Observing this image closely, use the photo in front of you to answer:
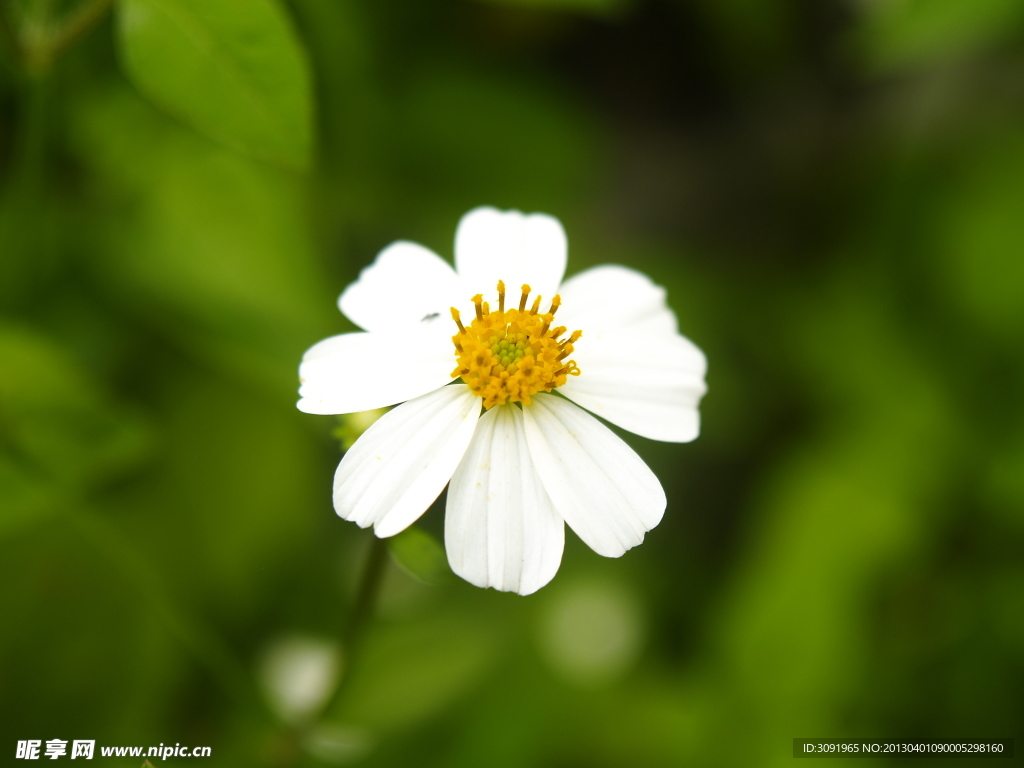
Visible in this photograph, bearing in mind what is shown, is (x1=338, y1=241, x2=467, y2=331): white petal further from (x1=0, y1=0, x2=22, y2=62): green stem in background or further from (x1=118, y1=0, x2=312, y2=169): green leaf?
(x1=0, y1=0, x2=22, y2=62): green stem in background

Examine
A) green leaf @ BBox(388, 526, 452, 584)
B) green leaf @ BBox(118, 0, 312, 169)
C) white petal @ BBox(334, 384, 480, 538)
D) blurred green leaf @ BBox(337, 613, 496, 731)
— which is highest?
green leaf @ BBox(118, 0, 312, 169)

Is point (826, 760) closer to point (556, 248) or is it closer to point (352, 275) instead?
point (556, 248)

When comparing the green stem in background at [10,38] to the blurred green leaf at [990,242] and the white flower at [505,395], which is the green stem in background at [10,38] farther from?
the blurred green leaf at [990,242]

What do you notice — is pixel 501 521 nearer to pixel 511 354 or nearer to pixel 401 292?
pixel 511 354

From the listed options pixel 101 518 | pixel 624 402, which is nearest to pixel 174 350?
pixel 101 518

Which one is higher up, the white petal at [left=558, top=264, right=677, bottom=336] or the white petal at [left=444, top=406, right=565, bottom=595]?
the white petal at [left=558, top=264, right=677, bottom=336]

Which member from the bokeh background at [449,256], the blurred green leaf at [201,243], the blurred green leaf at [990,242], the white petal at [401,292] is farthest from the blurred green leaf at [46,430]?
the blurred green leaf at [990,242]

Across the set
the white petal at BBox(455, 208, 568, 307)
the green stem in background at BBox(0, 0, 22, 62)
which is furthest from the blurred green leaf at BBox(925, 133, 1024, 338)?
the green stem in background at BBox(0, 0, 22, 62)

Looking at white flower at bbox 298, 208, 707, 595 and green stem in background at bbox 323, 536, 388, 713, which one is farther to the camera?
green stem in background at bbox 323, 536, 388, 713
